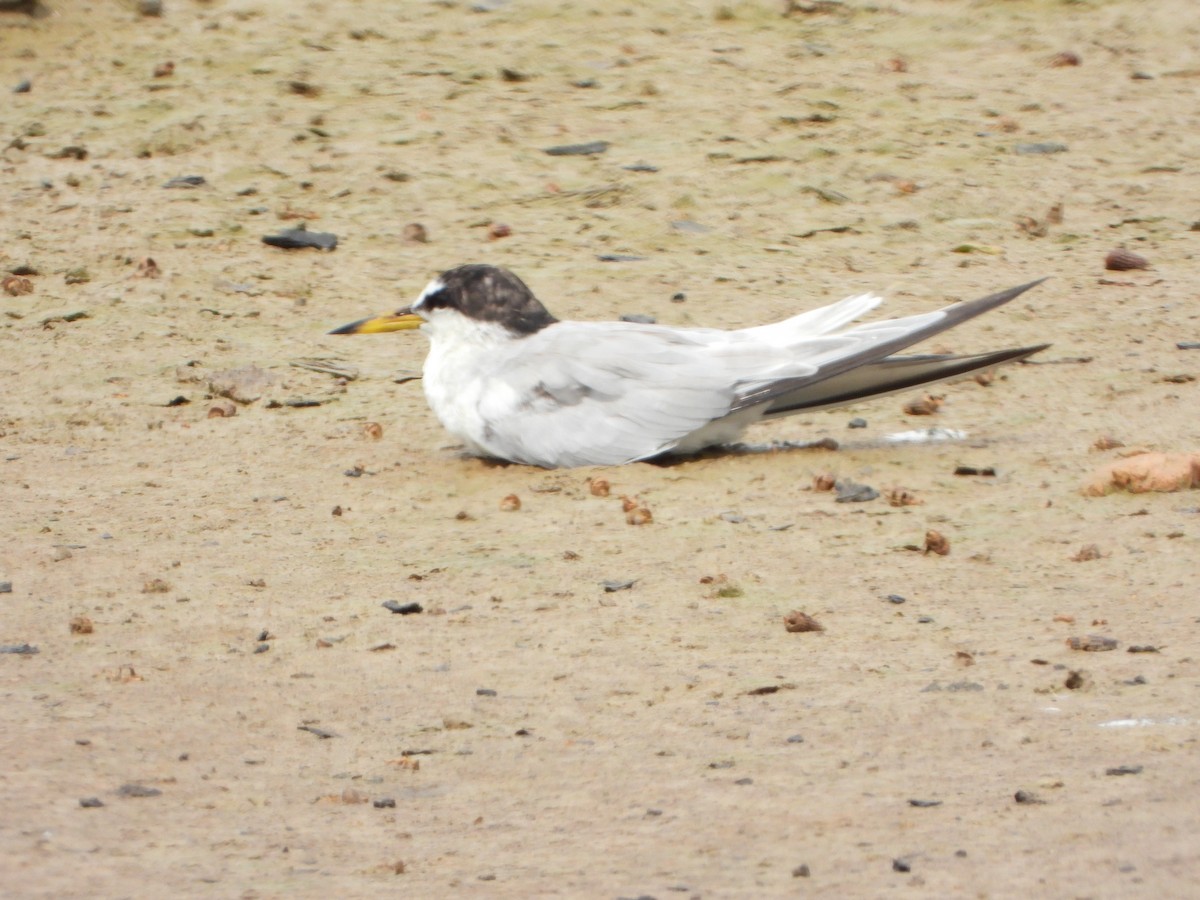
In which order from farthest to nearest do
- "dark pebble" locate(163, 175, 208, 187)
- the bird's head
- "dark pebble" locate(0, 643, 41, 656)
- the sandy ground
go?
1. "dark pebble" locate(163, 175, 208, 187)
2. the bird's head
3. "dark pebble" locate(0, 643, 41, 656)
4. the sandy ground

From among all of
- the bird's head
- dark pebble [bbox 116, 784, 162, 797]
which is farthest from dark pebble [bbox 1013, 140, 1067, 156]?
dark pebble [bbox 116, 784, 162, 797]

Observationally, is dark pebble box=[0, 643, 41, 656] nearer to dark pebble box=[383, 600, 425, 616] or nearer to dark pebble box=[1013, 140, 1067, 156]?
dark pebble box=[383, 600, 425, 616]

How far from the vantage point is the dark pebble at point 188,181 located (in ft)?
27.7

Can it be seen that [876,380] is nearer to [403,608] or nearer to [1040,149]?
[403,608]

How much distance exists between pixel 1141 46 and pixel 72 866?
8.84m

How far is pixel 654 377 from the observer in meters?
5.65

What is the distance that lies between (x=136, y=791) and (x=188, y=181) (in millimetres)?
5632

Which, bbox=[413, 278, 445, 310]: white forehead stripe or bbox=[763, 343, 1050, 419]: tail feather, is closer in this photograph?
bbox=[763, 343, 1050, 419]: tail feather

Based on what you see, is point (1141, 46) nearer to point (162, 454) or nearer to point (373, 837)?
point (162, 454)

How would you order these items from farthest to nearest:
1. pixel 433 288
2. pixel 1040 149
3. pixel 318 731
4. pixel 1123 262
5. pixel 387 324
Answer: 1. pixel 1040 149
2. pixel 1123 262
3. pixel 387 324
4. pixel 433 288
5. pixel 318 731

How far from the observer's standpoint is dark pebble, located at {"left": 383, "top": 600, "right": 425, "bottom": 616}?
437 cm

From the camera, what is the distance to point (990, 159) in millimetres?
8820

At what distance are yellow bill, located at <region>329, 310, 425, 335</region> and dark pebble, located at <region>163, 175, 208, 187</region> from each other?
8.04ft

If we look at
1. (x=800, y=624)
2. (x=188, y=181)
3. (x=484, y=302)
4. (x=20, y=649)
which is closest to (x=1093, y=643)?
(x=800, y=624)
